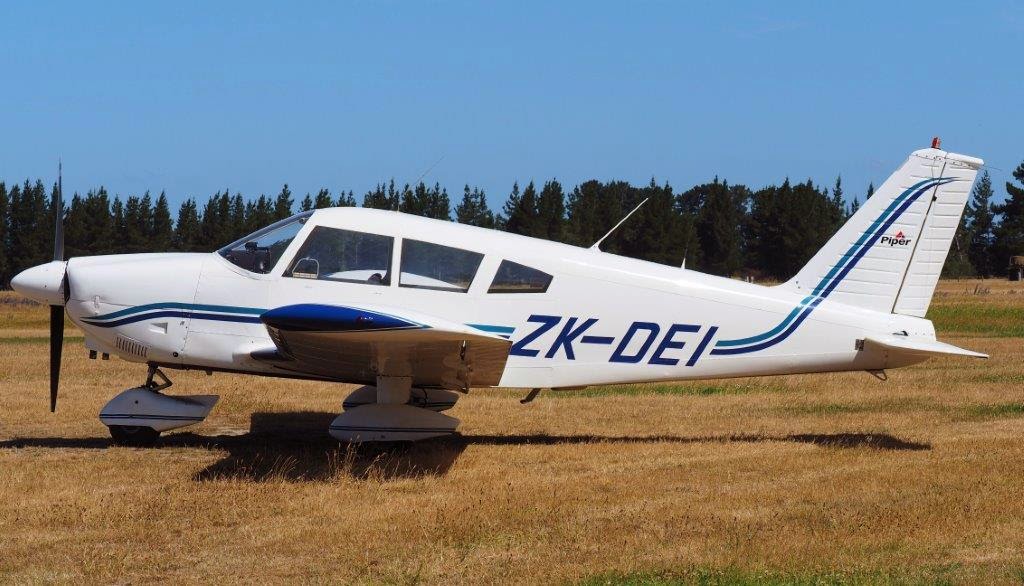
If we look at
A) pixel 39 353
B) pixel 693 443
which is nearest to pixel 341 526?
pixel 693 443

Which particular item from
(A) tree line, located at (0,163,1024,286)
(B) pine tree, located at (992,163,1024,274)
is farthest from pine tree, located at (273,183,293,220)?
(B) pine tree, located at (992,163,1024,274)

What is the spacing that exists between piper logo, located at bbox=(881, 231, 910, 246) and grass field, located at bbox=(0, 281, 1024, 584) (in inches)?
73.2

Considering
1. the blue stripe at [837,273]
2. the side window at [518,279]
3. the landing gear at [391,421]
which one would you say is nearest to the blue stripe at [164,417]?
the landing gear at [391,421]

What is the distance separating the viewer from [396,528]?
6449mm

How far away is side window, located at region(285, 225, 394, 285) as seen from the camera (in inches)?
345

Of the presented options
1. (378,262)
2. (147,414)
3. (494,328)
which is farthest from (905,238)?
(147,414)

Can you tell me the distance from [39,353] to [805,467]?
1518cm

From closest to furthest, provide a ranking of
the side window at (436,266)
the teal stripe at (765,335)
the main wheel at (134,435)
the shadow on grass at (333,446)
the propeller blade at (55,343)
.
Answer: the shadow on grass at (333,446) → the side window at (436,266) → the teal stripe at (765,335) → the main wheel at (134,435) → the propeller blade at (55,343)

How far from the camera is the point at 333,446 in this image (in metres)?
9.76

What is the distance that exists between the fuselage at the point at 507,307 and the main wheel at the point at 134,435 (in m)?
0.70

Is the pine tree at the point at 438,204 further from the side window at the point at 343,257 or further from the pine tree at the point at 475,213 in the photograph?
the side window at the point at 343,257

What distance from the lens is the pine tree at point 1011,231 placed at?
240ft

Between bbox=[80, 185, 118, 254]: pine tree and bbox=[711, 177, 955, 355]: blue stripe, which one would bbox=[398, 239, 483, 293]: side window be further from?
bbox=[80, 185, 118, 254]: pine tree

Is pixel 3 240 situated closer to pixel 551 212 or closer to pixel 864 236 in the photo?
pixel 551 212
